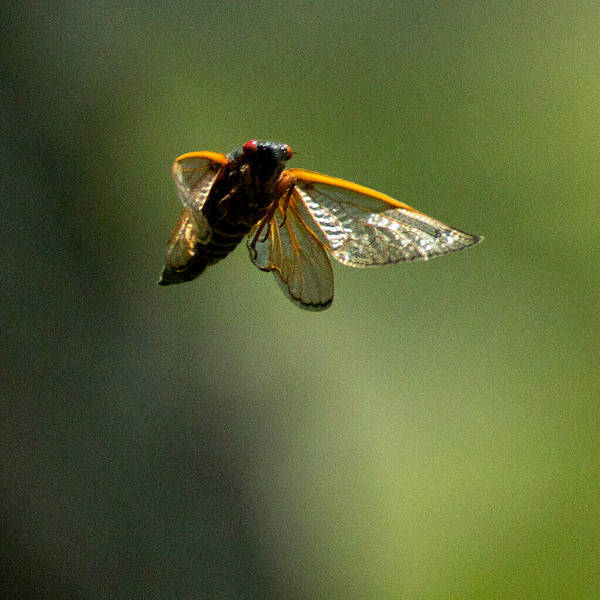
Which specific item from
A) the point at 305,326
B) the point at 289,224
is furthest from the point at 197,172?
the point at 305,326

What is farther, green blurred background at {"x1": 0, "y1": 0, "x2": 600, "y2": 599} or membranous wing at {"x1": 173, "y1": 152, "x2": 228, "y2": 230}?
green blurred background at {"x1": 0, "y1": 0, "x2": 600, "y2": 599}

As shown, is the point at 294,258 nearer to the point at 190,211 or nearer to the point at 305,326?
the point at 190,211

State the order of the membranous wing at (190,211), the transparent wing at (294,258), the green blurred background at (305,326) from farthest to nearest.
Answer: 1. the green blurred background at (305,326)
2. the transparent wing at (294,258)
3. the membranous wing at (190,211)

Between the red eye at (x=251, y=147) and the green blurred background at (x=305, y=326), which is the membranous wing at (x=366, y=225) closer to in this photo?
the red eye at (x=251, y=147)

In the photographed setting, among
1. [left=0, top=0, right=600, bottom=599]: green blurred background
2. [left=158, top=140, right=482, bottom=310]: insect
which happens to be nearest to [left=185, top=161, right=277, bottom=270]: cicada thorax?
[left=158, top=140, right=482, bottom=310]: insect

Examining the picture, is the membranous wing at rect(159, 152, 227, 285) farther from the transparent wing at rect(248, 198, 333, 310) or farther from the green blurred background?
the green blurred background

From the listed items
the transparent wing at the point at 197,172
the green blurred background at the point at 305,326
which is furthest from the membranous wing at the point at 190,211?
the green blurred background at the point at 305,326

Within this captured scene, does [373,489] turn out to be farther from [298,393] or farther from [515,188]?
[515,188]
